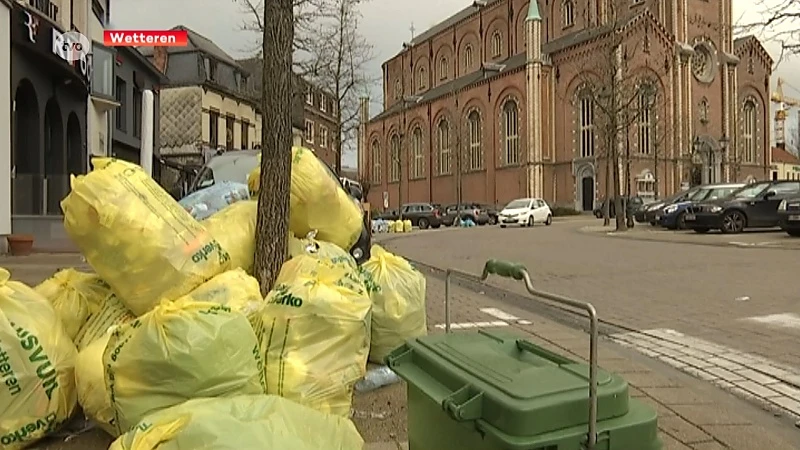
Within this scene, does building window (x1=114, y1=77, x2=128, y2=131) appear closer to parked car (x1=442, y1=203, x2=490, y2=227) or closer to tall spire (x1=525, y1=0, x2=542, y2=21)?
parked car (x1=442, y1=203, x2=490, y2=227)

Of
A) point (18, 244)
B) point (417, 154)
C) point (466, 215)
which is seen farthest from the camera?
point (417, 154)

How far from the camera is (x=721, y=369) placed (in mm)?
4934

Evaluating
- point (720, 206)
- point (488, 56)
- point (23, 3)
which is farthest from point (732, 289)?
point (488, 56)

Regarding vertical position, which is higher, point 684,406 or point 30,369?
point 30,369

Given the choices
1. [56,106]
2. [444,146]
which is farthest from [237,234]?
[444,146]

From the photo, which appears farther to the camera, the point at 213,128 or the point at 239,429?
the point at 213,128

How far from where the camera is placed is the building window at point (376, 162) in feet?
250

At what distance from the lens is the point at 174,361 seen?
2.75m

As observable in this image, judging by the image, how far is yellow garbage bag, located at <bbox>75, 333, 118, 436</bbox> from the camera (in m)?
3.27

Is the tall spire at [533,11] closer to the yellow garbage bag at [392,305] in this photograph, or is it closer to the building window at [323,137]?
the building window at [323,137]

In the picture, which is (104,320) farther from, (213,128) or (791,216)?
(213,128)

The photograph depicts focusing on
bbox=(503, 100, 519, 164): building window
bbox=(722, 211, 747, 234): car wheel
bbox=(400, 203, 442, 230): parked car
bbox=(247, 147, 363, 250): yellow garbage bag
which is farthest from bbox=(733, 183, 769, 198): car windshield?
bbox=(503, 100, 519, 164): building window

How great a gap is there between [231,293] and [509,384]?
7.25 ft

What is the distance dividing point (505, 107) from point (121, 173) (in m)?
52.7
